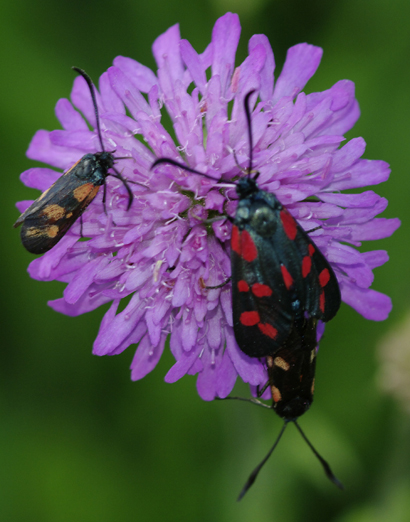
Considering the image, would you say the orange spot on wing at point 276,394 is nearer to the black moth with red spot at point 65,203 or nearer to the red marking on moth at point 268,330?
the red marking on moth at point 268,330

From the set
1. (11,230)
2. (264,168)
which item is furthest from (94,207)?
(11,230)

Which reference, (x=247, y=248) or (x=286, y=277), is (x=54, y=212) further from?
(x=286, y=277)

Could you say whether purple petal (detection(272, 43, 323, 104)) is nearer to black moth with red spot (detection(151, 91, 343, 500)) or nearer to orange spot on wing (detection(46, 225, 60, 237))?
black moth with red spot (detection(151, 91, 343, 500))

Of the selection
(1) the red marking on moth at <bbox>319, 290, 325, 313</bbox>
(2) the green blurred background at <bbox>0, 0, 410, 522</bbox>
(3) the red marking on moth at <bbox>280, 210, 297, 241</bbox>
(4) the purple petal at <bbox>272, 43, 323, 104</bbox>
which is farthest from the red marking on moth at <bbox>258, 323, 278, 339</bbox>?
(2) the green blurred background at <bbox>0, 0, 410, 522</bbox>

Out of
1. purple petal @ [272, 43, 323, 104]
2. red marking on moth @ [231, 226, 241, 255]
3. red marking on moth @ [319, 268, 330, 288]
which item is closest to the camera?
red marking on moth @ [231, 226, 241, 255]

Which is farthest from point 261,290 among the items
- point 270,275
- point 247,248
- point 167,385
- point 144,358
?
point 167,385
